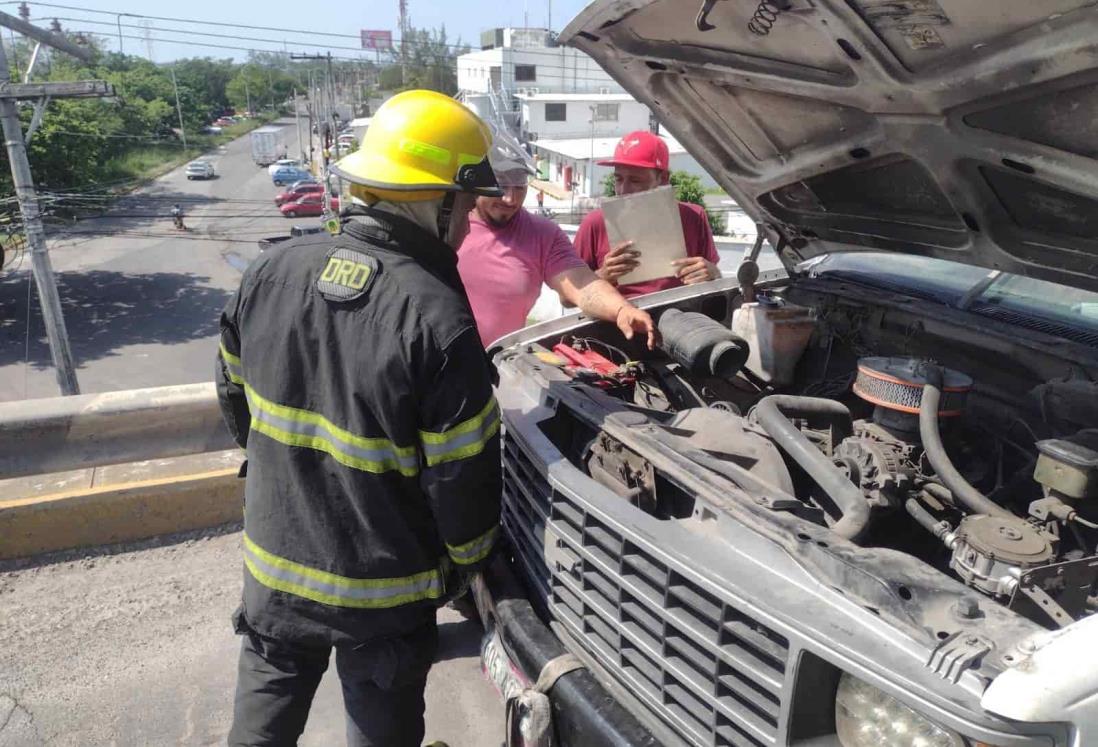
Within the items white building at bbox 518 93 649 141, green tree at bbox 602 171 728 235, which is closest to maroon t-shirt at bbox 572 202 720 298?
green tree at bbox 602 171 728 235

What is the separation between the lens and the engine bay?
1.69 meters

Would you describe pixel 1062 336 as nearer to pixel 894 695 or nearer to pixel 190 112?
pixel 894 695

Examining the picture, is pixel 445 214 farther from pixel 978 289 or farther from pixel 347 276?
pixel 978 289

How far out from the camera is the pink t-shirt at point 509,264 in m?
3.32

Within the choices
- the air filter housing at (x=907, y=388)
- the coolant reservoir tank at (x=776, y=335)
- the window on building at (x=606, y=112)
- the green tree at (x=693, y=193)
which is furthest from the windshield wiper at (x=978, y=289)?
the window on building at (x=606, y=112)

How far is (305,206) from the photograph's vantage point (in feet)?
112

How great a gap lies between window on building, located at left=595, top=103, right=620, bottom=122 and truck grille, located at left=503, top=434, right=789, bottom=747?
41.3 metres

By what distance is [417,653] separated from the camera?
200 cm

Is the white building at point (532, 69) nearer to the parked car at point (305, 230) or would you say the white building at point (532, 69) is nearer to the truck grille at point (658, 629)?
the parked car at point (305, 230)

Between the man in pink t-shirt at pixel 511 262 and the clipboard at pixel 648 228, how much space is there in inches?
9.0

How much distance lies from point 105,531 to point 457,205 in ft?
8.68

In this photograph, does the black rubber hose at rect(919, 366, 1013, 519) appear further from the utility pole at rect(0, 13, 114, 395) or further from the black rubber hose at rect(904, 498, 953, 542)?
the utility pole at rect(0, 13, 114, 395)

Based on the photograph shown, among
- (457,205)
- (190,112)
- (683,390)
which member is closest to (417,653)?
(457,205)

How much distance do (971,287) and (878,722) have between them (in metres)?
2.30
